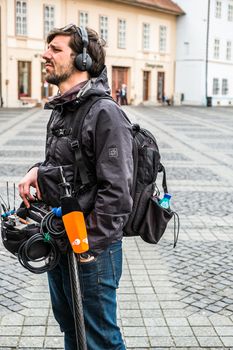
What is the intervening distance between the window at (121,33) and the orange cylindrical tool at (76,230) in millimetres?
39526

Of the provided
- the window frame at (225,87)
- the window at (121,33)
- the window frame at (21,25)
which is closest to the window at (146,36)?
the window at (121,33)

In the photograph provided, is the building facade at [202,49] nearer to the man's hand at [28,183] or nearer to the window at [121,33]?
the window at [121,33]

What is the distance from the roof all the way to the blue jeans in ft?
128

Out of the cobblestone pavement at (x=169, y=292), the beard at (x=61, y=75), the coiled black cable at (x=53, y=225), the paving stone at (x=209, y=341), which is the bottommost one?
the paving stone at (x=209, y=341)

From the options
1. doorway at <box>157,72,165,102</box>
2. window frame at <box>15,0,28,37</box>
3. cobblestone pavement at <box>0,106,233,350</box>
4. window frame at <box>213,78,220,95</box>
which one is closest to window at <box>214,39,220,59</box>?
window frame at <box>213,78,220,95</box>

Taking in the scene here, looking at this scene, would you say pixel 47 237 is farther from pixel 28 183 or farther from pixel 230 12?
pixel 230 12

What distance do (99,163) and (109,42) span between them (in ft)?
128

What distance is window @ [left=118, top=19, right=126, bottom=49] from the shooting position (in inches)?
1594

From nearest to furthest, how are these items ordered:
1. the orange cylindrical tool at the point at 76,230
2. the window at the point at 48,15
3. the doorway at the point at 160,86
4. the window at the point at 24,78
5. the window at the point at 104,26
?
the orange cylindrical tool at the point at 76,230, the window at the point at 24,78, the window at the point at 48,15, the window at the point at 104,26, the doorway at the point at 160,86

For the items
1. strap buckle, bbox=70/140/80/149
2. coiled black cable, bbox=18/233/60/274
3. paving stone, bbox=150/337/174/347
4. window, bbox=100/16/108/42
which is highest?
window, bbox=100/16/108/42

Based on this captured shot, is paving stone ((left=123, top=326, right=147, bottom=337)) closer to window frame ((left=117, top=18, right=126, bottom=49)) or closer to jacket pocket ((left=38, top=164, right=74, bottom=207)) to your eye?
jacket pocket ((left=38, top=164, right=74, bottom=207))

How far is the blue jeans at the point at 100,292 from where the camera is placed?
248 cm

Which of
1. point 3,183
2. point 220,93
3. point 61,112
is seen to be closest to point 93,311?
point 61,112

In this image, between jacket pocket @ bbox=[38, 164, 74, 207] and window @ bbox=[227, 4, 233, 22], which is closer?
jacket pocket @ bbox=[38, 164, 74, 207]
